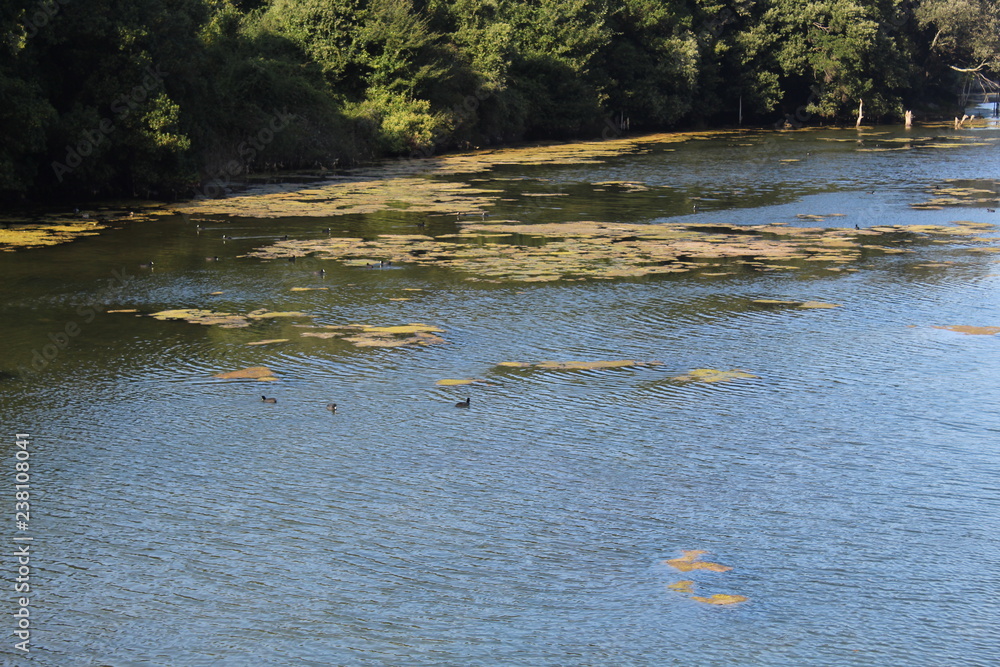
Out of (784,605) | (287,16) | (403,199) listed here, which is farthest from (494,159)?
(784,605)

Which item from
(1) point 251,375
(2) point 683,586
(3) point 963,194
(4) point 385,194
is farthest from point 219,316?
(3) point 963,194

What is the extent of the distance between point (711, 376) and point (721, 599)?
424 centimetres

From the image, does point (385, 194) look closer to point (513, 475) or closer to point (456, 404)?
point (456, 404)

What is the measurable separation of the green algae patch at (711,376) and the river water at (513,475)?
103 mm

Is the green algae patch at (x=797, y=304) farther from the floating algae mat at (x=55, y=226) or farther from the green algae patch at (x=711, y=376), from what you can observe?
the floating algae mat at (x=55, y=226)

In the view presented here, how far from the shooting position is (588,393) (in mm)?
9219

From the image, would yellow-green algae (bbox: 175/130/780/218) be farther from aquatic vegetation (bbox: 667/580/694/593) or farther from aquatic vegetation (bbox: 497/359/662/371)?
aquatic vegetation (bbox: 667/580/694/593)

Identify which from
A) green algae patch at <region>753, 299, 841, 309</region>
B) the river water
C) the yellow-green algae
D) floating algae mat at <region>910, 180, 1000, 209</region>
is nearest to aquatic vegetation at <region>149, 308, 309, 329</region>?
the river water

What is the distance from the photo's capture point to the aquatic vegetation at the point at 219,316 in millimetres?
11805

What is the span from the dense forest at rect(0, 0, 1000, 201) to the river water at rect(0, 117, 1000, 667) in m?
7.35

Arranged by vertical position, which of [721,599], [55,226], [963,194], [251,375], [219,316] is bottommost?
[721,599]

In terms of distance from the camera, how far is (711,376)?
31.5ft

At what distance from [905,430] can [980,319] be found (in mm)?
4152

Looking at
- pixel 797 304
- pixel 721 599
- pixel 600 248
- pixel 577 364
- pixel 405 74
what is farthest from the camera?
pixel 405 74
